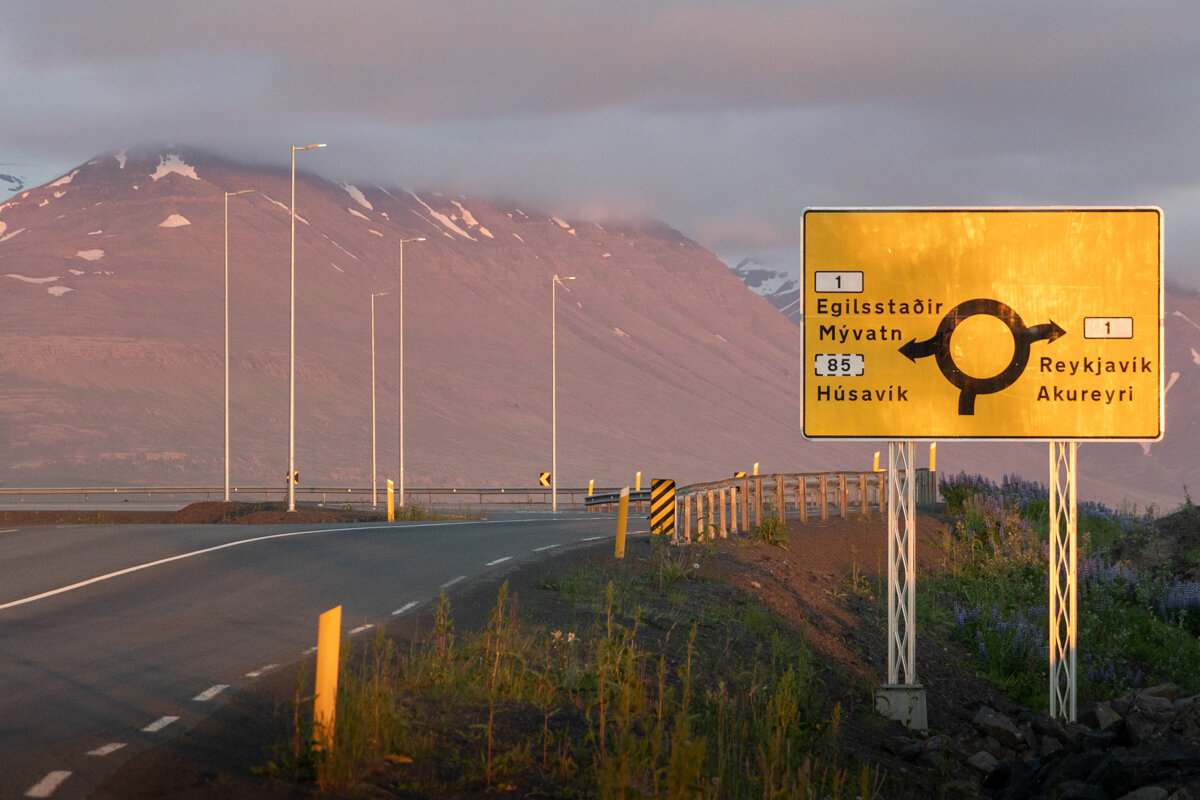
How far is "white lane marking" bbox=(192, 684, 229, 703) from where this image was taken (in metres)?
10.2

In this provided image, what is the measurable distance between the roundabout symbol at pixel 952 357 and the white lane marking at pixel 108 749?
8582mm

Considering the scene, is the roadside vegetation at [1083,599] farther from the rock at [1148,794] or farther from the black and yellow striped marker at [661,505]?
the rock at [1148,794]

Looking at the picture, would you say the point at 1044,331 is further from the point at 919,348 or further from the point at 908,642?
the point at 908,642

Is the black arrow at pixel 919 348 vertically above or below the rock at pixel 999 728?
above

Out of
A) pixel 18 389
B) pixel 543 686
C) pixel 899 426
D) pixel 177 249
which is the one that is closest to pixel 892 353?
pixel 899 426

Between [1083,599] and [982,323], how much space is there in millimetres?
11004

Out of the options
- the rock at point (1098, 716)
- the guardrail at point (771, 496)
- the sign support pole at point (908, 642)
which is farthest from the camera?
the guardrail at point (771, 496)

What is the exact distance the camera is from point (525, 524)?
35.1 m

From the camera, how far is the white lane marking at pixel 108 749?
8.47 metres

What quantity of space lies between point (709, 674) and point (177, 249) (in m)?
159

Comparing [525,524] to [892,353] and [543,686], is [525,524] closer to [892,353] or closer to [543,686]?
[892,353]

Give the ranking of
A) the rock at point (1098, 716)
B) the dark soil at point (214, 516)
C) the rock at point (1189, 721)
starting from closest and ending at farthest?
the rock at point (1189, 721) < the rock at point (1098, 716) < the dark soil at point (214, 516)

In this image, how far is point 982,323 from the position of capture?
1386 centimetres

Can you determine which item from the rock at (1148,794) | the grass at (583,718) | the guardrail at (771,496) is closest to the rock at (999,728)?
→ the grass at (583,718)
